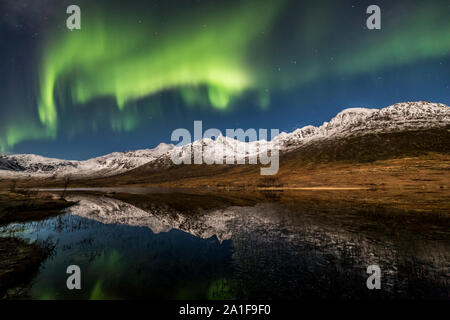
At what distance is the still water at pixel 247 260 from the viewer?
15.3 metres

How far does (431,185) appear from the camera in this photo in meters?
97.4

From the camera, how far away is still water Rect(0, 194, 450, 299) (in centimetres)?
1528

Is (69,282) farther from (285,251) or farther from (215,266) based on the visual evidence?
(285,251)

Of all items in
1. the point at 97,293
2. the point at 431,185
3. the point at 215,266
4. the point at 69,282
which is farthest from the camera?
the point at 431,185

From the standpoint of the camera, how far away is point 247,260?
21.2m

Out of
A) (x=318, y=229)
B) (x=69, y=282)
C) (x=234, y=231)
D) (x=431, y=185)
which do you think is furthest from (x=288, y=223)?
(x=431, y=185)

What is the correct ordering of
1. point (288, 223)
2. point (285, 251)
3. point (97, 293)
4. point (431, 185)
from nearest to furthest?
point (97, 293)
point (285, 251)
point (288, 223)
point (431, 185)

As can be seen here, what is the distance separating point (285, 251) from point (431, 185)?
109998 millimetres
